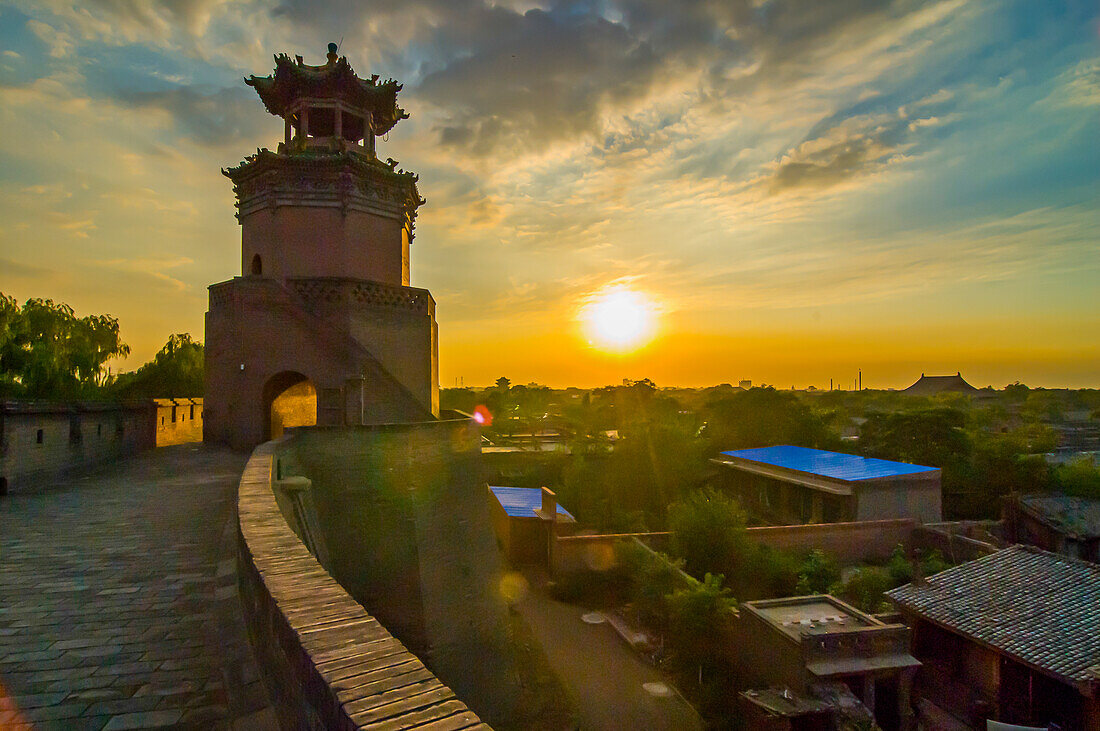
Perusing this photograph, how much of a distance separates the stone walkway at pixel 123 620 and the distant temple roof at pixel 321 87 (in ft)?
43.8

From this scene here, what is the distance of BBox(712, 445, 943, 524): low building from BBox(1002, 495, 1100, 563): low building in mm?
3679

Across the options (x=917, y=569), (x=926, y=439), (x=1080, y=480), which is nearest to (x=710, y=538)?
(x=917, y=569)

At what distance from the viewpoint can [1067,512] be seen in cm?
2183

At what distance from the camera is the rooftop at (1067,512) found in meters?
20.8

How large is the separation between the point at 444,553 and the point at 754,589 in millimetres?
10635

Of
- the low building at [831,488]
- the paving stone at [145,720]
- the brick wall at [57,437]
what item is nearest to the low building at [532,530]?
the low building at [831,488]

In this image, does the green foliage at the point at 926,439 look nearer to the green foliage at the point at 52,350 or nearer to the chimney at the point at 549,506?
the chimney at the point at 549,506

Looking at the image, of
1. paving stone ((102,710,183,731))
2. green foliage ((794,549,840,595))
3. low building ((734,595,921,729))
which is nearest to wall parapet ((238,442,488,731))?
paving stone ((102,710,183,731))

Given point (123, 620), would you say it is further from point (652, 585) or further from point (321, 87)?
point (321, 87)

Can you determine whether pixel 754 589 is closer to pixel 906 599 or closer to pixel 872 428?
pixel 906 599

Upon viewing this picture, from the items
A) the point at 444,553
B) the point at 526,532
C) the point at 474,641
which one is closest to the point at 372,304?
the point at 444,553

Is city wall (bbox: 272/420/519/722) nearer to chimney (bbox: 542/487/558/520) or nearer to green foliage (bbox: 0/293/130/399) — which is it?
chimney (bbox: 542/487/558/520)

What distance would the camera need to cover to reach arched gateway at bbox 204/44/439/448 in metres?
13.9

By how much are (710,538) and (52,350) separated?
22.5 metres
